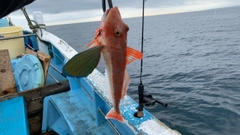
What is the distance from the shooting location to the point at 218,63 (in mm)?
13703

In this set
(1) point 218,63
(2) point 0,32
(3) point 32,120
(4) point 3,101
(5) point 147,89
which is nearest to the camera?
(4) point 3,101

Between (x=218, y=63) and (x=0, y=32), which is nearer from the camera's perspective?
(x=0, y=32)

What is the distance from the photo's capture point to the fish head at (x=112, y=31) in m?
1.20

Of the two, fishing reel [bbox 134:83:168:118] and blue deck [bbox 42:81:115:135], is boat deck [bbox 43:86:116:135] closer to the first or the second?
blue deck [bbox 42:81:115:135]

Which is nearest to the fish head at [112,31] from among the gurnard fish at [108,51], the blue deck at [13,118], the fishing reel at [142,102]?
the gurnard fish at [108,51]

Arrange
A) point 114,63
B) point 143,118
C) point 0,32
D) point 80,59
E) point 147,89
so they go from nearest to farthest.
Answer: point 80,59
point 114,63
point 143,118
point 0,32
point 147,89

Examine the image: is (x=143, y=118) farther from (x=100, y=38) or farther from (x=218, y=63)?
(x=218, y=63)

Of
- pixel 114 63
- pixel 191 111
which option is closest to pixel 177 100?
pixel 191 111

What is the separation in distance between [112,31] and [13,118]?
2.87m

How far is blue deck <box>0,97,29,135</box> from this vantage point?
9.73ft

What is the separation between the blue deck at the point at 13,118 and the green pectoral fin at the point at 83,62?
223 centimetres

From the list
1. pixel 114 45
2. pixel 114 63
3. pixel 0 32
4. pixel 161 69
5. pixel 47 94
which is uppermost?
pixel 114 45

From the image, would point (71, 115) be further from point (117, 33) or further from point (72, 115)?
point (117, 33)

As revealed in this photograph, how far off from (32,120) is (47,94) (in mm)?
612
